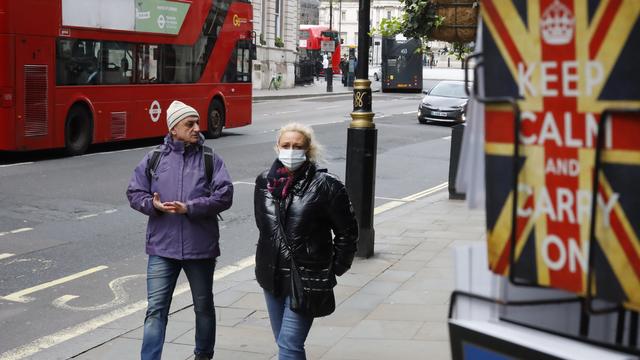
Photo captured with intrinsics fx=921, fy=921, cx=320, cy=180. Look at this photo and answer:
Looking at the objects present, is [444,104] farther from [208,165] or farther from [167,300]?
[167,300]

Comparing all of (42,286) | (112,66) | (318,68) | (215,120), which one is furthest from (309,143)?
(318,68)

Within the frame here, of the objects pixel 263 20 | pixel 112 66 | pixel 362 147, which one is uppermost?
pixel 263 20

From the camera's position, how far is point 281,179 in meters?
4.89

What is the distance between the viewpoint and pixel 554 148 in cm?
247

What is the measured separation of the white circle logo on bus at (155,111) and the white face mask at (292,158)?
1528 cm

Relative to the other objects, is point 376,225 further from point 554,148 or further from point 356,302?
point 554,148

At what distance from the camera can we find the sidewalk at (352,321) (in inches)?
240

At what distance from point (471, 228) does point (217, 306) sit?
182 inches

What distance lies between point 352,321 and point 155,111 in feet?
45.9

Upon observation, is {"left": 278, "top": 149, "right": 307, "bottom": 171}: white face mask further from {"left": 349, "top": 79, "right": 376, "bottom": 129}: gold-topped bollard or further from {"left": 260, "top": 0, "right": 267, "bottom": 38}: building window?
{"left": 260, "top": 0, "right": 267, "bottom": 38}: building window

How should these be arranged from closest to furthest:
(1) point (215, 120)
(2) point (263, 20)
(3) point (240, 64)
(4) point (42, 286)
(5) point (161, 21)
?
(4) point (42, 286), (5) point (161, 21), (1) point (215, 120), (3) point (240, 64), (2) point (263, 20)

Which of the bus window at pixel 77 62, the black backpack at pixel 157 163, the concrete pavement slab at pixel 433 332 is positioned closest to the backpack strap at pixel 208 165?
the black backpack at pixel 157 163

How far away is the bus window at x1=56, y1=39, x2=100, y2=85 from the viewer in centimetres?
1698

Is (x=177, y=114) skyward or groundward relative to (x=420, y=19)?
groundward
